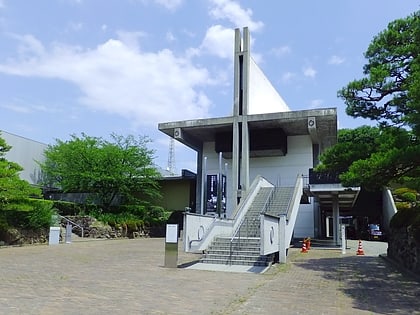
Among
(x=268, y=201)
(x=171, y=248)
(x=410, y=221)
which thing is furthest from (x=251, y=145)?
(x=171, y=248)

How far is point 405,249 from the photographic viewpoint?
1102 centimetres

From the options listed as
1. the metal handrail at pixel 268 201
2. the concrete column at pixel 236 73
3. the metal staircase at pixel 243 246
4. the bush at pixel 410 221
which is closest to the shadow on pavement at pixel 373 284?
the bush at pixel 410 221

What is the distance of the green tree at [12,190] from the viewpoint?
1517 cm

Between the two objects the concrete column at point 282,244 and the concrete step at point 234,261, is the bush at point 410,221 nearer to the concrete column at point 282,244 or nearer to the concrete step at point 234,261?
the concrete column at point 282,244

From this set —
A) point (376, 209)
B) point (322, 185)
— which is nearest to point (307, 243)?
point (322, 185)

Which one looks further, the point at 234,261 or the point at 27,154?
the point at 27,154

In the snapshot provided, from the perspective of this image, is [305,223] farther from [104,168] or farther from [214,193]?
[104,168]

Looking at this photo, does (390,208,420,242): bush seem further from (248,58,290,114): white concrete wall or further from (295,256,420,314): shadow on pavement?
(248,58,290,114): white concrete wall

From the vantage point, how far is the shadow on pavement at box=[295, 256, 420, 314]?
21.0 ft

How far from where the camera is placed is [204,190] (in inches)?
1085

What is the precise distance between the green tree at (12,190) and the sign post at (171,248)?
25.4 ft

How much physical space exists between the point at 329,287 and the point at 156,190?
22377 mm

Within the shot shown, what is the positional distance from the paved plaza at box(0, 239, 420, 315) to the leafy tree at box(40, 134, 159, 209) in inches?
579

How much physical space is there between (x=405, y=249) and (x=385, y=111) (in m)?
3.77
